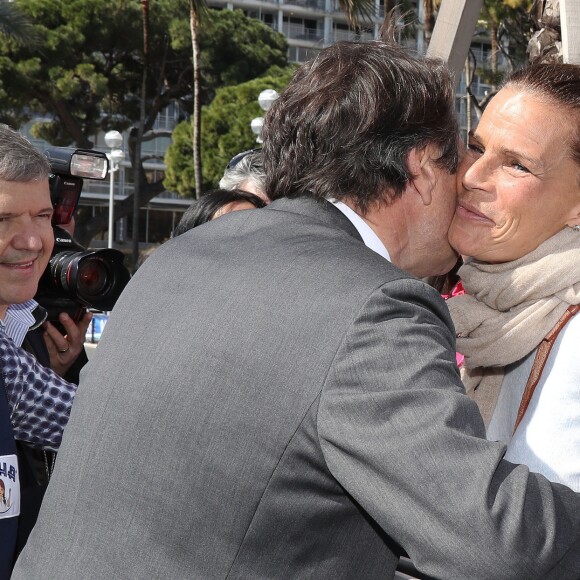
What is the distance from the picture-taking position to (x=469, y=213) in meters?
2.19

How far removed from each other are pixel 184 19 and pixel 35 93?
5.82 meters

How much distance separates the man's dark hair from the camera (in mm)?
1790

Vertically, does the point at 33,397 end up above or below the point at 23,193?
below

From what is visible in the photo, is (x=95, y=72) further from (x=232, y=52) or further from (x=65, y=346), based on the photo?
(x=65, y=346)

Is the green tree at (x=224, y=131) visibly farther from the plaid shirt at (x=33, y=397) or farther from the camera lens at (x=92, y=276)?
the plaid shirt at (x=33, y=397)

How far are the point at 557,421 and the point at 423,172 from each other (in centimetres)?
58

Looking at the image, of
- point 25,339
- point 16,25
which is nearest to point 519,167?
point 25,339

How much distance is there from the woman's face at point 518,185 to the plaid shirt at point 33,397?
45.9 inches

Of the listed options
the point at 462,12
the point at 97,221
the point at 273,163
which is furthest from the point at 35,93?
the point at 273,163

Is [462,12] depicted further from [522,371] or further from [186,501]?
[186,501]

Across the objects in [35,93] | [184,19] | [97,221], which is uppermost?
[184,19]

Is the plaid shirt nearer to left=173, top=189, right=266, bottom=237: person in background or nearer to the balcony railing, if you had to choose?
left=173, top=189, right=266, bottom=237: person in background

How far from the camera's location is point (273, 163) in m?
1.96

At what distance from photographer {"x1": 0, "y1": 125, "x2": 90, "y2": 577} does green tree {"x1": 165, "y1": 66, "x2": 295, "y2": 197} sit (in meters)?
25.8
